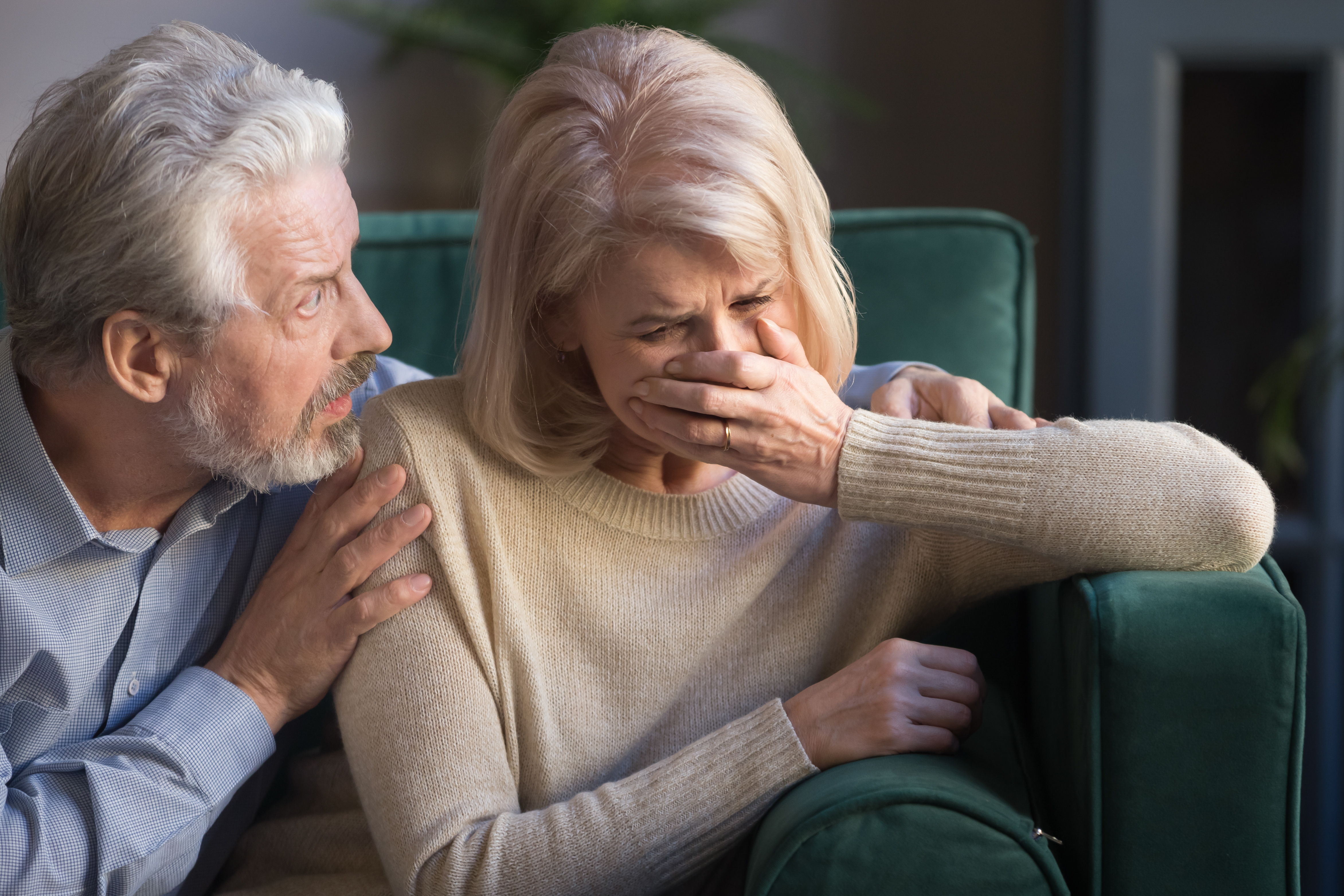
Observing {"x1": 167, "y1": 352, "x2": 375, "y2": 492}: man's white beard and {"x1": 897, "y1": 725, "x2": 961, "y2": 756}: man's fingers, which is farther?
{"x1": 167, "y1": 352, "x2": 375, "y2": 492}: man's white beard

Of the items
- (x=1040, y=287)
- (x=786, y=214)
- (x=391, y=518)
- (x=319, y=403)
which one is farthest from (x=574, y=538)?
(x=1040, y=287)

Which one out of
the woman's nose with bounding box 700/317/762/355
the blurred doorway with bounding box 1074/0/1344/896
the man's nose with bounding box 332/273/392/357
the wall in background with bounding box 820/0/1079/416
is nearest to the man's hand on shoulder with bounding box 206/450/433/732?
the man's nose with bounding box 332/273/392/357

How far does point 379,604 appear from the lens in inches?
43.1

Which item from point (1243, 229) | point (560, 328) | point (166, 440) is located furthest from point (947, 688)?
point (1243, 229)

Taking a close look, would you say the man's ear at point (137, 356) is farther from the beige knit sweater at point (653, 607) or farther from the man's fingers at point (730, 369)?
the man's fingers at point (730, 369)

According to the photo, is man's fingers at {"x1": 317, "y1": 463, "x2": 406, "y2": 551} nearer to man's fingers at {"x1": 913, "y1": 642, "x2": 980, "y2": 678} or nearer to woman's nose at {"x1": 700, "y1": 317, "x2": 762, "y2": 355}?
woman's nose at {"x1": 700, "y1": 317, "x2": 762, "y2": 355}

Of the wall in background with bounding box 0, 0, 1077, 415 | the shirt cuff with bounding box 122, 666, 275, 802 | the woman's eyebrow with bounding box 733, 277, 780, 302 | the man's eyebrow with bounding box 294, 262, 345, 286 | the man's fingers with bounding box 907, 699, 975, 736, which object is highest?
the wall in background with bounding box 0, 0, 1077, 415

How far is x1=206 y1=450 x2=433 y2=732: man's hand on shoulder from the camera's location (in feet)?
3.64

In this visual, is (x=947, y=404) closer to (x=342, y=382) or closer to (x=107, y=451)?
(x=342, y=382)

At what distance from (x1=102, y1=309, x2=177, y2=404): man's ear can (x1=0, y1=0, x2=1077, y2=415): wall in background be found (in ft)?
5.88

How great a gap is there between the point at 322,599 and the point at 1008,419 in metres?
0.77

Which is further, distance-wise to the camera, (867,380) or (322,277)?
(867,380)

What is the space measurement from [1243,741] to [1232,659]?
7 cm

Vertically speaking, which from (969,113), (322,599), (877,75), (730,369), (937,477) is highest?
(877,75)
